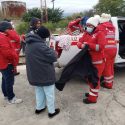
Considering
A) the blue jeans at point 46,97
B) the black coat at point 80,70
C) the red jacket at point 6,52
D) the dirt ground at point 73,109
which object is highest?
the red jacket at point 6,52

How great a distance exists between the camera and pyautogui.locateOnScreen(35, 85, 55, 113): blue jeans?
4.74m

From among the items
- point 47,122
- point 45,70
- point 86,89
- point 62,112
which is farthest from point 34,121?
point 86,89

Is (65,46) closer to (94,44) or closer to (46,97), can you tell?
(94,44)

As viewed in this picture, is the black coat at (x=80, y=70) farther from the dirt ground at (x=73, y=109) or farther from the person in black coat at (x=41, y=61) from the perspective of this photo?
the person in black coat at (x=41, y=61)

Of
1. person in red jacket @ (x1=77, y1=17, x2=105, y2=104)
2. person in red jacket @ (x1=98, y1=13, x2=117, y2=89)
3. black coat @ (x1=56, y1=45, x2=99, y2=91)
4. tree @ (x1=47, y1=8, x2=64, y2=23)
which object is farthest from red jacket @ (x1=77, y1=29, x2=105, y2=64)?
tree @ (x1=47, y1=8, x2=64, y2=23)

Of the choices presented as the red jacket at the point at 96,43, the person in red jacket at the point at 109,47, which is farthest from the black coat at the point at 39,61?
the person in red jacket at the point at 109,47

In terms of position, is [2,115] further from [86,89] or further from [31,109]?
[86,89]

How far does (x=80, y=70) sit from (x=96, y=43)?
0.63m

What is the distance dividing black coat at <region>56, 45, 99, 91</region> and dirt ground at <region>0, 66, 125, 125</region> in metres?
0.48

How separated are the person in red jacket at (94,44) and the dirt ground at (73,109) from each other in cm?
21

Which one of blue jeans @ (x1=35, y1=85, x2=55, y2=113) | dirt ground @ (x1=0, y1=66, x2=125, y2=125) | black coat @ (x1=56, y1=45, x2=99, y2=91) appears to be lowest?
dirt ground @ (x1=0, y1=66, x2=125, y2=125)

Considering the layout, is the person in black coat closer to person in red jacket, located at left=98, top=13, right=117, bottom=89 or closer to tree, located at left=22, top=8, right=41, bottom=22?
person in red jacket, located at left=98, top=13, right=117, bottom=89

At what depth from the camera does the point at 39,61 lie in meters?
4.47

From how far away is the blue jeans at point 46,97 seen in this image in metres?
4.74
